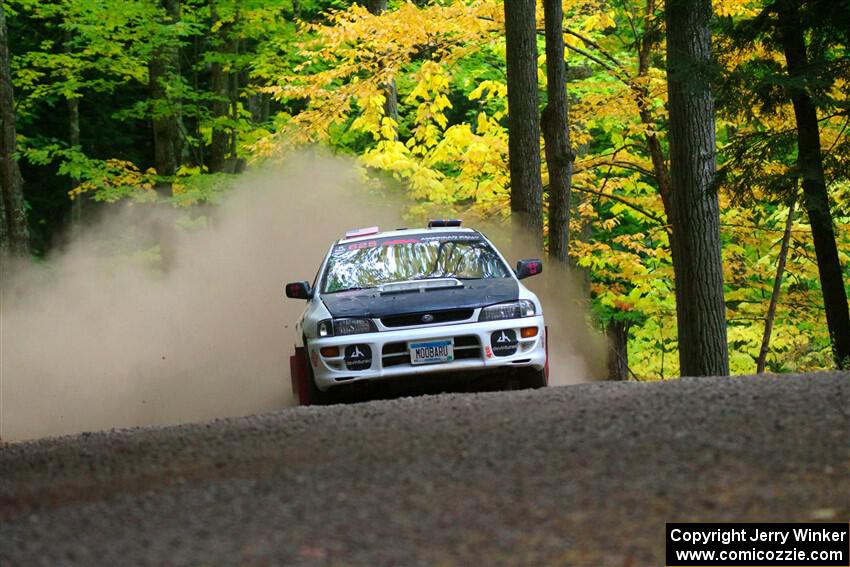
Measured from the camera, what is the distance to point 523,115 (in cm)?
1989

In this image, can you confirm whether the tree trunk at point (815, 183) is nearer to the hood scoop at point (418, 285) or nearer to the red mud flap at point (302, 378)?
the hood scoop at point (418, 285)

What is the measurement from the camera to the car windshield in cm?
1256

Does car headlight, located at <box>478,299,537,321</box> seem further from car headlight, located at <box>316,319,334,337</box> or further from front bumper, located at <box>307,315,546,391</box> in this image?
car headlight, located at <box>316,319,334,337</box>

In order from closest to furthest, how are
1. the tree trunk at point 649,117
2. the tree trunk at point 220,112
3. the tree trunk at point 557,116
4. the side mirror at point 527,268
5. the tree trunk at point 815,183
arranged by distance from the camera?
1. the side mirror at point 527,268
2. the tree trunk at point 815,183
3. the tree trunk at point 557,116
4. the tree trunk at point 649,117
5. the tree trunk at point 220,112

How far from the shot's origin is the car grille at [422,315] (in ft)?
36.8

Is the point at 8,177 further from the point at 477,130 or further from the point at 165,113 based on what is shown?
the point at 477,130

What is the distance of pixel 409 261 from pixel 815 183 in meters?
5.55

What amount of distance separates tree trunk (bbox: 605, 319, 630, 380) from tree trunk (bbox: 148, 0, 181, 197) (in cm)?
1190

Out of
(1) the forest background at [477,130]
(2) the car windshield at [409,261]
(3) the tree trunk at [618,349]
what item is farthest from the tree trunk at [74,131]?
(2) the car windshield at [409,261]

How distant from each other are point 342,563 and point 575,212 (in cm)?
2343

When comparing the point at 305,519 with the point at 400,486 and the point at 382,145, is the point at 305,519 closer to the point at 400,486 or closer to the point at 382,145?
the point at 400,486

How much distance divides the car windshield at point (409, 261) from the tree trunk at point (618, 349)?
54.3 ft

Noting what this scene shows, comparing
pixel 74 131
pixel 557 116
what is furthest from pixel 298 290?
pixel 74 131

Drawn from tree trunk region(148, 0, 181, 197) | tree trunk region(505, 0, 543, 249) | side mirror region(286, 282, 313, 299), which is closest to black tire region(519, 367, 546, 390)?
side mirror region(286, 282, 313, 299)
